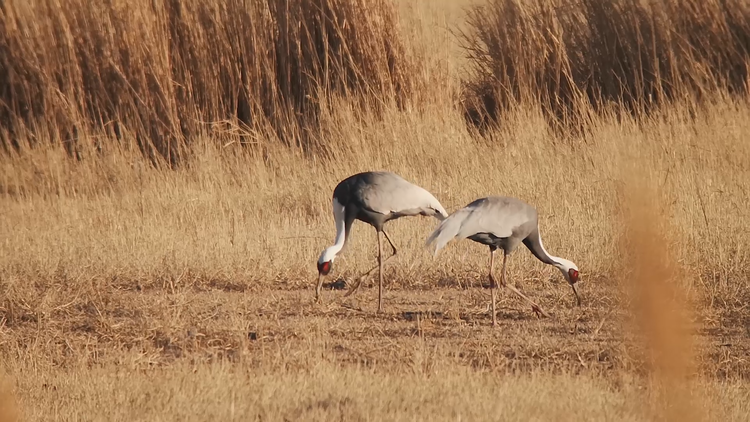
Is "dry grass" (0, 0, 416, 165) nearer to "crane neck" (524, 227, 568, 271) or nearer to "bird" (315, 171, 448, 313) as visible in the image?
"bird" (315, 171, 448, 313)

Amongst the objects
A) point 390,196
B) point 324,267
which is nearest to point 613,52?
point 390,196

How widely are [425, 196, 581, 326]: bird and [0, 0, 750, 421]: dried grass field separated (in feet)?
0.70

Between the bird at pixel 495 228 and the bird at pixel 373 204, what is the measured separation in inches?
22.2

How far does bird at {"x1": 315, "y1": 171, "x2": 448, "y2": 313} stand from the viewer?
19.4ft

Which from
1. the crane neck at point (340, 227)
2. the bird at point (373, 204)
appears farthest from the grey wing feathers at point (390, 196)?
the crane neck at point (340, 227)

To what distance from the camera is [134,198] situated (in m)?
8.31

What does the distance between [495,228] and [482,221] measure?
0.12 meters

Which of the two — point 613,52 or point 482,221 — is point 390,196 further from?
point 613,52

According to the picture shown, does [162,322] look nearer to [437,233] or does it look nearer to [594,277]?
[437,233]

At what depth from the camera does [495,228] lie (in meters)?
5.39

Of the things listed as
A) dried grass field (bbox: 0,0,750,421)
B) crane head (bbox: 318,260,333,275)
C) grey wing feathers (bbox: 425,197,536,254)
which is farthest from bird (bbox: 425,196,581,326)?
crane head (bbox: 318,260,333,275)

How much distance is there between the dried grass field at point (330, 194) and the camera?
13.2 ft

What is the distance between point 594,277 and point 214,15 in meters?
4.80

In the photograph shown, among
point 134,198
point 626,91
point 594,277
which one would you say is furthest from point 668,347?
point 626,91
